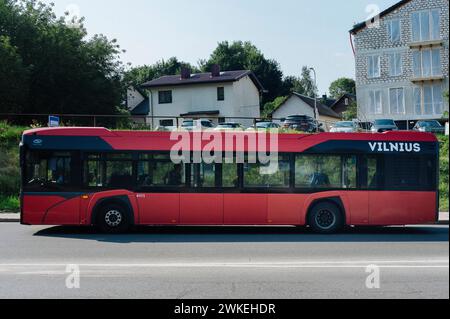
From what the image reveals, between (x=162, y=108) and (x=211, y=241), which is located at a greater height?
(x=162, y=108)

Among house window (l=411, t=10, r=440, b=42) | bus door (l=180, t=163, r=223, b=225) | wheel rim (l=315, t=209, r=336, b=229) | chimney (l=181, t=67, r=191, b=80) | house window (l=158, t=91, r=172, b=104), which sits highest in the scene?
house window (l=411, t=10, r=440, b=42)

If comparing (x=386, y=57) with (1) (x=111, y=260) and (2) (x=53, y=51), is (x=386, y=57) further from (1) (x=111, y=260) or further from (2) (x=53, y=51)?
(1) (x=111, y=260)

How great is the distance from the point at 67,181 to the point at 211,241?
4.27 metres

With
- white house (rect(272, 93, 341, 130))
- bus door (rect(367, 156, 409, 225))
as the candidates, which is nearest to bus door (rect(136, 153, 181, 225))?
bus door (rect(367, 156, 409, 225))

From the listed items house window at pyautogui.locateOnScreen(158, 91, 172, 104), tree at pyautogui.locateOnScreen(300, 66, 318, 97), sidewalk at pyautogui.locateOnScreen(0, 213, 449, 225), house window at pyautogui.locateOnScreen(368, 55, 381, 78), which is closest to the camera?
sidewalk at pyautogui.locateOnScreen(0, 213, 449, 225)

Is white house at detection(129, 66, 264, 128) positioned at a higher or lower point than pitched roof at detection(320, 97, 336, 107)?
lower

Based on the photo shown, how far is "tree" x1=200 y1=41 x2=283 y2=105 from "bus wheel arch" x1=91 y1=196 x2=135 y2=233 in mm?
68454

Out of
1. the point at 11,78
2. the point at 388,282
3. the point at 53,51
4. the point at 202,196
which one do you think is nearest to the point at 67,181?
the point at 202,196

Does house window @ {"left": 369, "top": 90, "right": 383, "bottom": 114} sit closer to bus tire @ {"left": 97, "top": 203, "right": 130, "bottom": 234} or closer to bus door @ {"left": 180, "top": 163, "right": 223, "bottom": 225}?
bus door @ {"left": 180, "top": 163, "right": 223, "bottom": 225}

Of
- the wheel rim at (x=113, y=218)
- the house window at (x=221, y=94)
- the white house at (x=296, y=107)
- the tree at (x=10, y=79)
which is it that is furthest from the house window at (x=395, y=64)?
the wheel rim at (x=113, y=218)

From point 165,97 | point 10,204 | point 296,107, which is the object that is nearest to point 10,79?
point 10,204

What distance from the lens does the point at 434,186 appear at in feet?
48.2

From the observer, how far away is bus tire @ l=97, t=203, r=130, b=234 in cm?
1427

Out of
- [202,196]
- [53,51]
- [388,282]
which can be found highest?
[53,51]
